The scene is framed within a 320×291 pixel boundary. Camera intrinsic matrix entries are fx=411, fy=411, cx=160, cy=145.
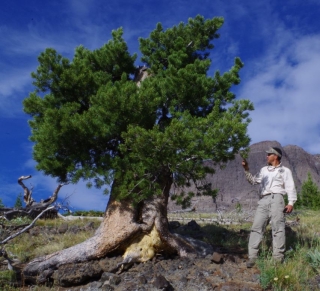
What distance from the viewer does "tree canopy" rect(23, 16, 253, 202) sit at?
20.5ft

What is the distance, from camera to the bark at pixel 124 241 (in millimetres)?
6980

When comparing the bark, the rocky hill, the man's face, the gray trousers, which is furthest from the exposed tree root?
the rocky hill

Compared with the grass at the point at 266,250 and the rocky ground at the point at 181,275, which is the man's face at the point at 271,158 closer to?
the grass at the point at 266,250

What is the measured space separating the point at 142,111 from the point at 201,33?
9.44 feet

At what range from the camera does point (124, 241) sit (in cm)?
711

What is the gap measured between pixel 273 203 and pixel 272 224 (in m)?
0.36

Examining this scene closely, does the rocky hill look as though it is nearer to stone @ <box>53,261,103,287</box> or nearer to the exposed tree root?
the exposed tree root

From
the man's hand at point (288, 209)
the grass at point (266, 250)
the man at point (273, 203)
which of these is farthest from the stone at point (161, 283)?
the man's hand at point (288, 209)

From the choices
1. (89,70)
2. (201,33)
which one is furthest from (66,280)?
(201,33)

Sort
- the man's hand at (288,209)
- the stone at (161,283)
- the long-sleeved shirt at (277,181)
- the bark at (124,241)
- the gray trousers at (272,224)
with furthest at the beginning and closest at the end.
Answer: the long-sleeved shirt at (277,181) < the bark at (124,241) < the gray trousers at (272,224) < the man's hand at (288,209) < the stone at (161,283)

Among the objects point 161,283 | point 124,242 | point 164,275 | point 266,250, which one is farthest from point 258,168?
point 161,283

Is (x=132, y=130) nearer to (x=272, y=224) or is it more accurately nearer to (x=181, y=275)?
(x=181, y=275)

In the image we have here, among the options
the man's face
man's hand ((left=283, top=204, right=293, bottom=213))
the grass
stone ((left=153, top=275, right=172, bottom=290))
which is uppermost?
the man's face

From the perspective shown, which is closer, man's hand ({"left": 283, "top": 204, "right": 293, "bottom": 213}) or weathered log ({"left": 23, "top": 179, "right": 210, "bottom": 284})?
man's hand ({"left": 283, "top": 204, "right": 293, "bottom": 213})
